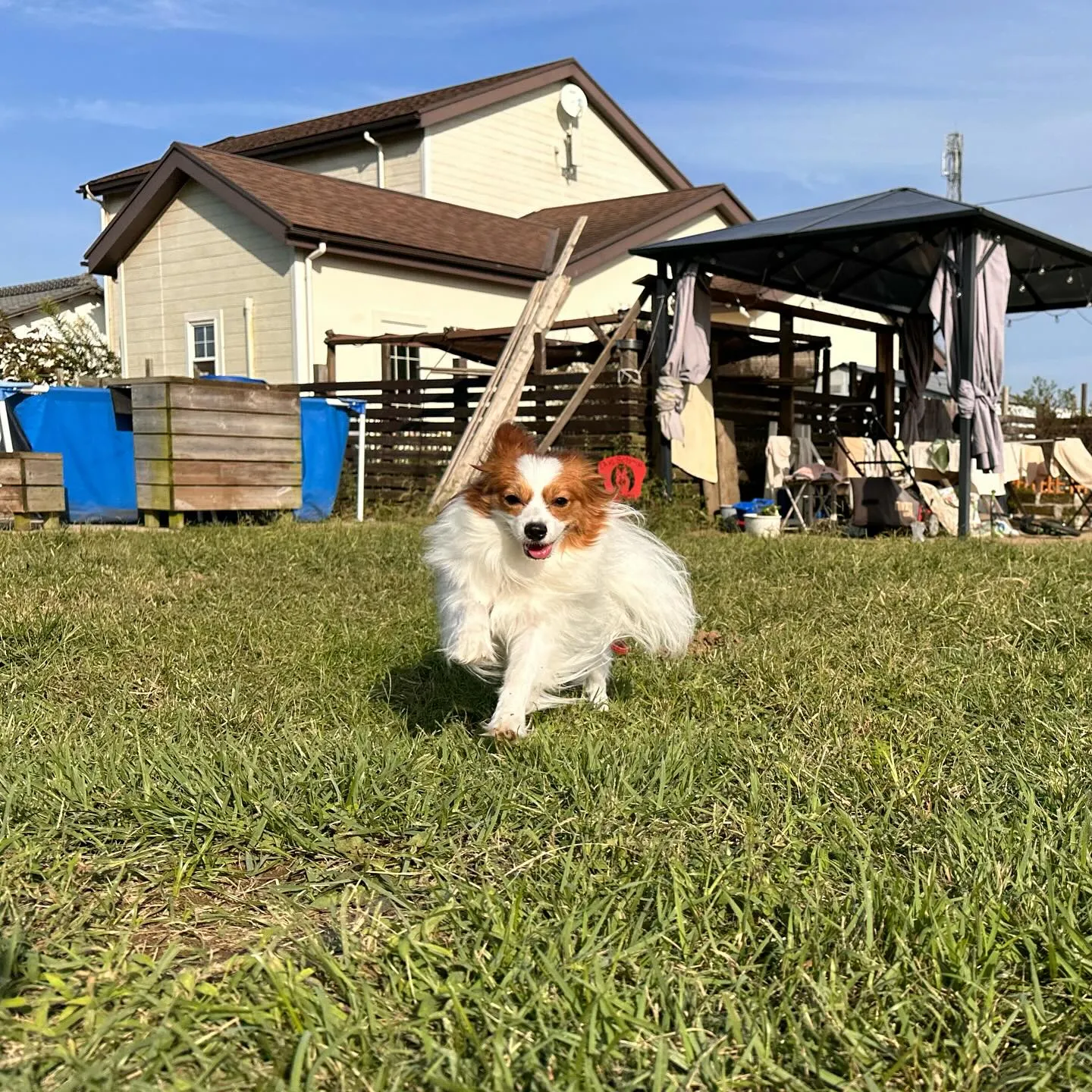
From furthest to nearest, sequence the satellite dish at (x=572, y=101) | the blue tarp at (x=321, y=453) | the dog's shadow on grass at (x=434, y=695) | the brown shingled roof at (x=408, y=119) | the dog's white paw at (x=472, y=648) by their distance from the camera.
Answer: the satellite dish at (x=572, y=101) → the brown shingled roof at (x=408, y=119) → the blue tarp at (x=321, y=453) → the dog's shadow on grass at (x=434, y=695) → the dog's white paw at (x=472, y=648)

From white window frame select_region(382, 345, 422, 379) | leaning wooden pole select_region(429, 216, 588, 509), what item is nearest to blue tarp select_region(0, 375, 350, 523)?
leaning wooden pole select_region(429, 216, 588, 509)

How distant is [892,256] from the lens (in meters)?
13.4

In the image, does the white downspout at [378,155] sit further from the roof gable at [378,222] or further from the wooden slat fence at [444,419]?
the wooden slat fence at [444,419]

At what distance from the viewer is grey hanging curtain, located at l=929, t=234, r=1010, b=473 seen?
33.9 feet

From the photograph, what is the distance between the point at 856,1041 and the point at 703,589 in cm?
476

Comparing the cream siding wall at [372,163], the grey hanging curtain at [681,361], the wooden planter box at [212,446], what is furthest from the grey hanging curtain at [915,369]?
the cream siding wall at [372,163]

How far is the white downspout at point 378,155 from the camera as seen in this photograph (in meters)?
21.3

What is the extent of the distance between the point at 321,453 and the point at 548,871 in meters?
10.00

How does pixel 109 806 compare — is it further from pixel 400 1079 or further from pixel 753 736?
pixel 753 736

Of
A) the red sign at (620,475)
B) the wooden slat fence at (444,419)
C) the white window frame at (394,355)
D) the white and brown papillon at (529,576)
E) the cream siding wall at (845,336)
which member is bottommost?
the white and brown papillon at (529,576)

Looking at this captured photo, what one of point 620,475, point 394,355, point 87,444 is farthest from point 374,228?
point 620,475

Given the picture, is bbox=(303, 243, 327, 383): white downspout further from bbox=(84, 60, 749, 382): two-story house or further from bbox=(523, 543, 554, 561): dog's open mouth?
bbox=(523, 543, 554, 561): dog's open mouth

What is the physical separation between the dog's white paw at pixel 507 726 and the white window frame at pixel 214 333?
15642 mm

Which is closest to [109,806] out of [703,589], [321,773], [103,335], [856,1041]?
A: [321,773]
